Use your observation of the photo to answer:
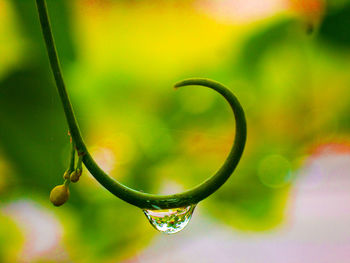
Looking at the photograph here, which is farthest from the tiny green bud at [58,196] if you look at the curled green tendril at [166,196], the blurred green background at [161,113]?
the blurred green background at [161,113]

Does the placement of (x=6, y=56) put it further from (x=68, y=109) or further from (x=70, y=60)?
(x=68, y=109)

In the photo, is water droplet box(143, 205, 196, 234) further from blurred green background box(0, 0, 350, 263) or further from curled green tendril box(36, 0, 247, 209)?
blurred green background box(0, 0, 350, 263)

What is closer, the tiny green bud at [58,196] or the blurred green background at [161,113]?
the tiny green bud at [58,196]

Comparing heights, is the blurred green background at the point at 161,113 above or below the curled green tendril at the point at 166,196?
below

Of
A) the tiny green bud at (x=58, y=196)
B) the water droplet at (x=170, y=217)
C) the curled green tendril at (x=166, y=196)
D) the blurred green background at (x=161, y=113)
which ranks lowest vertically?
the blurred green background at (x=161, y=113)

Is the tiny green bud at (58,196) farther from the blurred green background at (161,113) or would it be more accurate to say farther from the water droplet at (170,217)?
the blurred green background at (161,113)

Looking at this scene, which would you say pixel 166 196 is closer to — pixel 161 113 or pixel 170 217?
pixel 170 217

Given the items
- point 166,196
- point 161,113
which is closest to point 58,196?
point 166,196
